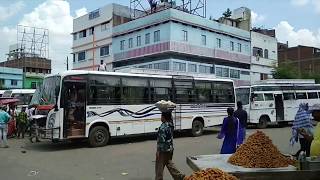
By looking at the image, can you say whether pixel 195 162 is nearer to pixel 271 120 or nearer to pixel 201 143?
pixel 201 143

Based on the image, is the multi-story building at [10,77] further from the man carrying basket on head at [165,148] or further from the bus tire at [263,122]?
the man carrying basket on head at [165,148]

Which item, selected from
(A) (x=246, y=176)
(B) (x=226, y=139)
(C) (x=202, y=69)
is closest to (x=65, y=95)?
(B) (x=226, y=139)

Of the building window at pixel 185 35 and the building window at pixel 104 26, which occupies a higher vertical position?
the building window at pixel 104 26

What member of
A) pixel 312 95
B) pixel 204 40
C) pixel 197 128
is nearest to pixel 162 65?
pixel 204 40

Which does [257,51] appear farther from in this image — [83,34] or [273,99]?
[273,99]

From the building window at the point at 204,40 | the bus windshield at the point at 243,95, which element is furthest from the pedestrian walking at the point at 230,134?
the building window at the point at 204,40

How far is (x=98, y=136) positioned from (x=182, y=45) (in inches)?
1277

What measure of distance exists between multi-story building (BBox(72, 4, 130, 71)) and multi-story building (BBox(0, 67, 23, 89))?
13.5 meters

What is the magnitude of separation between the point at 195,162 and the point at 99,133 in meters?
10.3

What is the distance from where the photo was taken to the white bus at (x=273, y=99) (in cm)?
2673

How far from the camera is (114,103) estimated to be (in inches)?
712

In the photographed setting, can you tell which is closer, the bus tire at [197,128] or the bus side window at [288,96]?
the bus tire at [197,128]

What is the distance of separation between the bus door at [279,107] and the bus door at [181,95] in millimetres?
8584

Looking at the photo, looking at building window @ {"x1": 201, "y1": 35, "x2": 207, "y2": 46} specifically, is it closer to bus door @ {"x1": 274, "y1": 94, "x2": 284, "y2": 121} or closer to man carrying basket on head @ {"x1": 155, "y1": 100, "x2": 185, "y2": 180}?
bus door @ {"x1": 274, "y1": 94, "x2": 284, "y2": 121}
